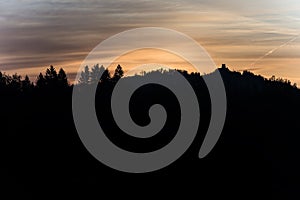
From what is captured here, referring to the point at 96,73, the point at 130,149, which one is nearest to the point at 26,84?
the point at 96,73

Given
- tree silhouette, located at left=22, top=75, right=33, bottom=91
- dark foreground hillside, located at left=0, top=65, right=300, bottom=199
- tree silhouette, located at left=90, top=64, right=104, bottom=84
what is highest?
tree silhouette, located at left=90, top=64, right=104, bottom=84

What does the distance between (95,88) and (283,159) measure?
146 ft

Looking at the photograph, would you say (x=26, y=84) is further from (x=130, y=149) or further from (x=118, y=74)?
(x=130, y=149)

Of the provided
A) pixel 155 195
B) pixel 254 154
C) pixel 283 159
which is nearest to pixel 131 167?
A: pixel 155 195

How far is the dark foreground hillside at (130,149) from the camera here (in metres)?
98.6

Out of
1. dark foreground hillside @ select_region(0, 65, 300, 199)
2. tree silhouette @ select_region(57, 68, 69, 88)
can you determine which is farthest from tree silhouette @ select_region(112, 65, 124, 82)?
tree silhouette @ select_region(57, 68, 69, 88)

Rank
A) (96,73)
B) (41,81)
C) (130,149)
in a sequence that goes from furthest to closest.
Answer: (96,73) → (41,81) → (130,149)

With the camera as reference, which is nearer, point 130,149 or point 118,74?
point 130,149

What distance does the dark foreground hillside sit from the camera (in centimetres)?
9856

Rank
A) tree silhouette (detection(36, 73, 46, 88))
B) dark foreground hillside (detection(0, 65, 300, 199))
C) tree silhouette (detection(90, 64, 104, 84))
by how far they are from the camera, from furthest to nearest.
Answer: tree silhouette (detection(90, 64, 104, 84)) → tree silhouette (detection(36, 73, 46, 88)) → dark foreground hillside (detection(0, 65, 300, 199))

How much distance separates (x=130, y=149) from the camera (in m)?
121

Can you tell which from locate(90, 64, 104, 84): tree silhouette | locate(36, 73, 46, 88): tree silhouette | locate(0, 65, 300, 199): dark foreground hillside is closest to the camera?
locate(0, 65, 300, 199): dark foreground hillside

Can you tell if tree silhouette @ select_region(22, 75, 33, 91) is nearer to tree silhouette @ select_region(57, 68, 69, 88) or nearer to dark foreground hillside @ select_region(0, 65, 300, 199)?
dark foreground hillside @ select_region(0, 65, 300, 199)

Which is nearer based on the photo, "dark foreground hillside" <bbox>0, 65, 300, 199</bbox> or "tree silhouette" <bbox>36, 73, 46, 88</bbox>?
"dark foreground hillside" <bbox>0, 65, 300, 199</bbox>
